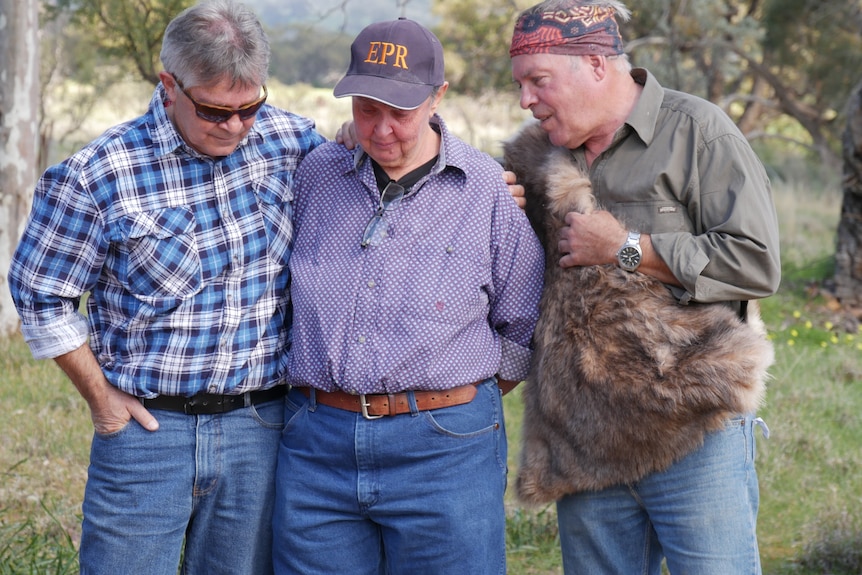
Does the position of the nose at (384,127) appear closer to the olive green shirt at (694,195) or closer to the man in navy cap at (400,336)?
the man in navy cap at (400,336)

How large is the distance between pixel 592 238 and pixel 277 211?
102 centimetres

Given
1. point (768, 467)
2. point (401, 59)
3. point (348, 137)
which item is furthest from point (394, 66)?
point (768, 467)

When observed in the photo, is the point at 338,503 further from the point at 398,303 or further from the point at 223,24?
the point at 223,24

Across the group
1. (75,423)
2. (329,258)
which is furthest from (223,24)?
(75,423)

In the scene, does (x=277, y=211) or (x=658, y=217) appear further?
(x=277, y=211)

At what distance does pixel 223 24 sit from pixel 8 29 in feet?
16.9

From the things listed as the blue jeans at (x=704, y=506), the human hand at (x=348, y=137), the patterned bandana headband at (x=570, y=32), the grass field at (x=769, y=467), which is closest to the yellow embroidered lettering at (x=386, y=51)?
the human hand at (x=348, y=137)

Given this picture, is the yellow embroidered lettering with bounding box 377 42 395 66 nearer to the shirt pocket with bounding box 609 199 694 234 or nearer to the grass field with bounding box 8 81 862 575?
the shirt pocket with bounding box 609 199 694 234

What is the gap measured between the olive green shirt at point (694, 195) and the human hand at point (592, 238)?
86mm

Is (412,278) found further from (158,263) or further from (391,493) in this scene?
(158,263)

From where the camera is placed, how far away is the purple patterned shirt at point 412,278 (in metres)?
2.83

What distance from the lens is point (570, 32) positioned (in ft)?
9.23

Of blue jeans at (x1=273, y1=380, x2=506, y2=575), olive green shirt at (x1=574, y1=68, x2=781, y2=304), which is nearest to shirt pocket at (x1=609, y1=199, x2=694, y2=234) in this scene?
olive green shirt at (x1=574, y1=68, x2=781, y2=304)

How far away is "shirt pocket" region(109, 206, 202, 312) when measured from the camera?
9.14ft
